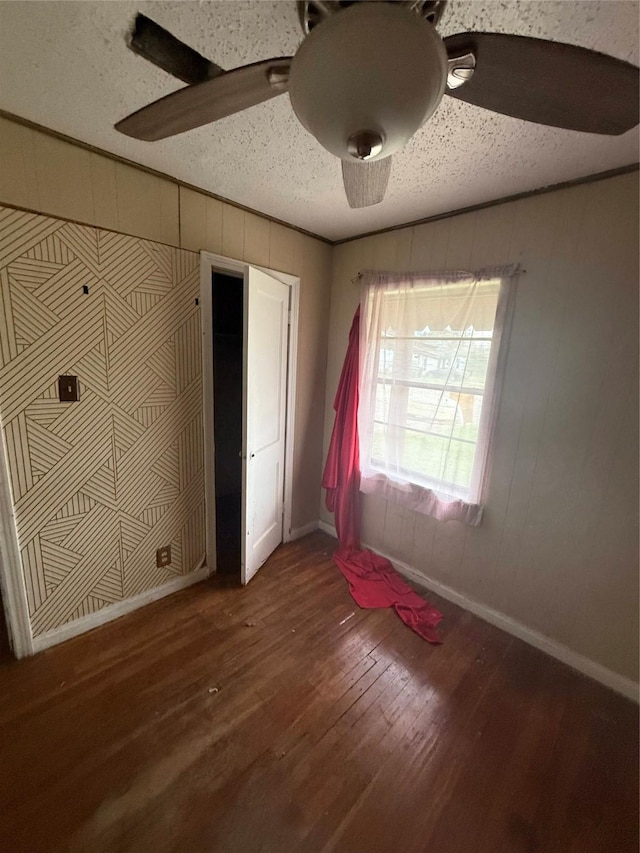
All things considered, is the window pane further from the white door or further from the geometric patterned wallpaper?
the geometric patterned wallpaper

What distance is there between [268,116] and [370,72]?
85 cm

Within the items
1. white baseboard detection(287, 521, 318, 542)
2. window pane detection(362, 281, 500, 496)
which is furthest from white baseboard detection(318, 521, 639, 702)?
white baseboard detection(287, 521, 318, 542)

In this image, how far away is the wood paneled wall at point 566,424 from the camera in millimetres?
1486

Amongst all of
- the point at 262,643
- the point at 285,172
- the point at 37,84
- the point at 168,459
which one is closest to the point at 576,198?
the point at 285,172

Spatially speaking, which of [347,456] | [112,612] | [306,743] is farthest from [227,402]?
[306,743]

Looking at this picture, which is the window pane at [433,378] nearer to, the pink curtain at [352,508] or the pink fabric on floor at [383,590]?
the pink curtain at [352,508]

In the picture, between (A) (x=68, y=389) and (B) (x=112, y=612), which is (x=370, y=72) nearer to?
(A) (x=68, y=389)

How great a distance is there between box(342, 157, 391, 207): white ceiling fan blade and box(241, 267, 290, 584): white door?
83cm

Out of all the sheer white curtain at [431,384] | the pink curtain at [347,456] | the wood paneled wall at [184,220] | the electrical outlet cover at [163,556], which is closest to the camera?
the wood paneled wall at [184,220]

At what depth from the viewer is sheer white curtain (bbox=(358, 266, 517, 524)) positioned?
1848mm

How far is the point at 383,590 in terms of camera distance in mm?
2188

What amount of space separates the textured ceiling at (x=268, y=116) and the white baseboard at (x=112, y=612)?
7.42 ft

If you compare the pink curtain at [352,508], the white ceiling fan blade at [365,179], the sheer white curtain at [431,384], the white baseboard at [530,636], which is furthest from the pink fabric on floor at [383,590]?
the white ceiling fan blade at [365,179]

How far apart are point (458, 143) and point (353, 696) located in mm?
2376
